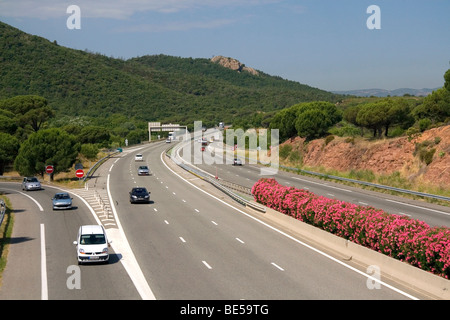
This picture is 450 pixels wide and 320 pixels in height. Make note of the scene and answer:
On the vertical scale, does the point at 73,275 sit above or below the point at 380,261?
below

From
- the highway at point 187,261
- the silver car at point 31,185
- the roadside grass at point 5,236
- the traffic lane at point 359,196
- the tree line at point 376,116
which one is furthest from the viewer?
the tree line at point 376,116

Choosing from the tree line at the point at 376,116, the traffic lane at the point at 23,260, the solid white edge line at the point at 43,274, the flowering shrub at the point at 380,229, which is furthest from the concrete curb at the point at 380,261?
the tree line at the point at 376,116

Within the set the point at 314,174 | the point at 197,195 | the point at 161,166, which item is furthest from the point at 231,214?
the point at 161,166

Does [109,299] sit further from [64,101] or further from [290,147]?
[64,101]

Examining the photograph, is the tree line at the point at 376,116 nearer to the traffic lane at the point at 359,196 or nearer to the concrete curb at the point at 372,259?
the traffic lane at the point at 359,196

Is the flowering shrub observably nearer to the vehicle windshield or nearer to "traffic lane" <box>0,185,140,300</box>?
"traffic lane" <box>0,185,140,300</box>

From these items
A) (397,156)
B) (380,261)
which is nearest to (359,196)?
(397,156)

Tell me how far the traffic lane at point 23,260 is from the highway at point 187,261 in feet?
0.12

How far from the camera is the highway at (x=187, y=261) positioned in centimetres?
1769

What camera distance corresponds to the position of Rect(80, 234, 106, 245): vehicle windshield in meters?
22.3

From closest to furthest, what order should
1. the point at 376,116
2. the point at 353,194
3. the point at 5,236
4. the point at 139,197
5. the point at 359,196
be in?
the point at 5,236, the point at 139,197, the point at 359,196, the point at 353,194, the point at 376,116

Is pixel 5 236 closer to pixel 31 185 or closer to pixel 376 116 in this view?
pixel 31 185

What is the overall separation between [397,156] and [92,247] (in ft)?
126

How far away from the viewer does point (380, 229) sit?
21.3 meters
